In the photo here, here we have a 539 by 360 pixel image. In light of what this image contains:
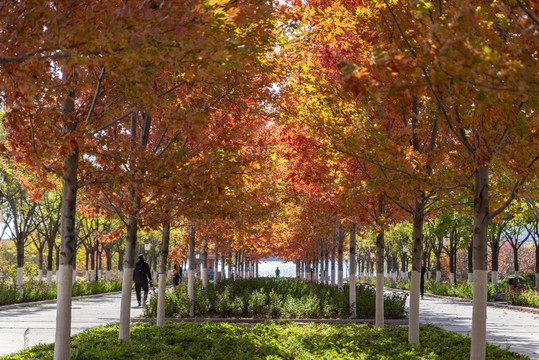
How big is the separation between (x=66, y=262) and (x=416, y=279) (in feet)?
18.6

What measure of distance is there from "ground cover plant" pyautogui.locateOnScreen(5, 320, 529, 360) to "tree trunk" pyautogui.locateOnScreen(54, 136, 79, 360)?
85 cm

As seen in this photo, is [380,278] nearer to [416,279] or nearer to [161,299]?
[416,279]

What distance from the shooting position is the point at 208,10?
470 cm

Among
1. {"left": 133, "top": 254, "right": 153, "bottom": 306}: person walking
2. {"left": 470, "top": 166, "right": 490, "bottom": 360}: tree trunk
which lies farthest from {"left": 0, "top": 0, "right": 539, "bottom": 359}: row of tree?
{"left": 133, "top": 254, "right": 153, "bottom": 306}: person walking

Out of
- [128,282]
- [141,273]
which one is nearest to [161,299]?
[128,282]

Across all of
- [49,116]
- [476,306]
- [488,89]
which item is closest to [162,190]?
[49,116]

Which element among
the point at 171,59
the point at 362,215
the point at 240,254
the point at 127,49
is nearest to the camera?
the point at 127,49

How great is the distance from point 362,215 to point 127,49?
11453mm

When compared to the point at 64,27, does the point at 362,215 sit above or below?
below

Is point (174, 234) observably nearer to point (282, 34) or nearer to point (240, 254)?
point (240, 254)

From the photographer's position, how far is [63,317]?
6.37m

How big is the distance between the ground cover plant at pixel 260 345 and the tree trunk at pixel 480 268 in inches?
55.1

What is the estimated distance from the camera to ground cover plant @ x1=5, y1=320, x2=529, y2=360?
25.1 feet

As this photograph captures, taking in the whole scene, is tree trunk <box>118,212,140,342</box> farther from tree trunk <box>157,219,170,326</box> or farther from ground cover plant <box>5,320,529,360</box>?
tree trunk <box>157,219,170,326</box>
